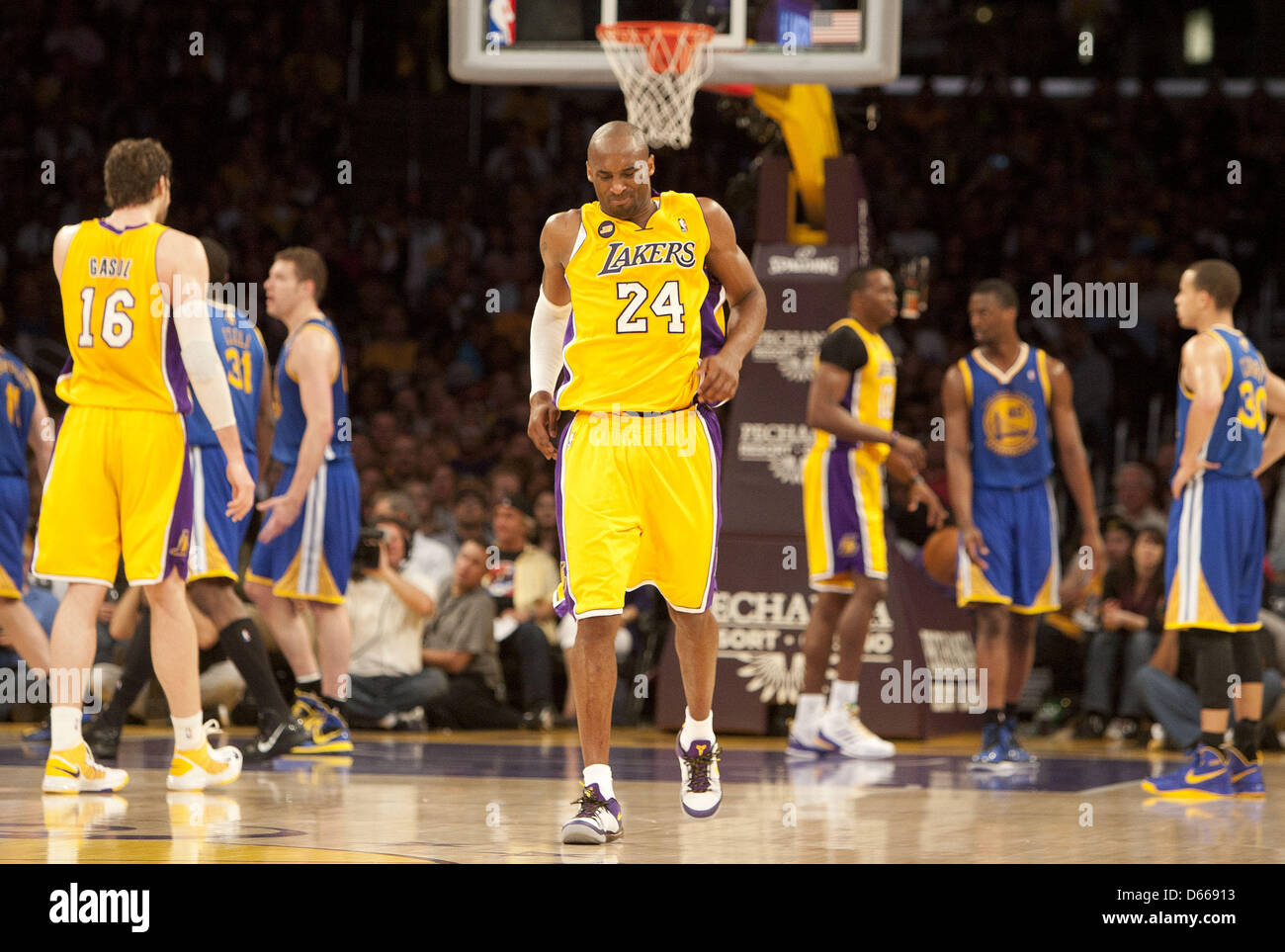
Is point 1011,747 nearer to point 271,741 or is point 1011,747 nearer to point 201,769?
point 271,741

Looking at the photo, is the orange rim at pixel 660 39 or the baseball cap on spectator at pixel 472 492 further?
the baseball cap on spectator at pixel 472 492

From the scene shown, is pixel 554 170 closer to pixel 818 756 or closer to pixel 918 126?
pixel 918 126

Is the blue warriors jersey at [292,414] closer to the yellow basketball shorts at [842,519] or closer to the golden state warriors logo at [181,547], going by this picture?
the golden state warriors logo at [181,547]

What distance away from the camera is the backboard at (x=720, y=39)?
8820 mm

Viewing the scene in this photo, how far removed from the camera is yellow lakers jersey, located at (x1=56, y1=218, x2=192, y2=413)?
6164mm

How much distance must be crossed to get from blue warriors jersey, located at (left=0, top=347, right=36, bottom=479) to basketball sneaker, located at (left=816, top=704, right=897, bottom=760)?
4.24 meters

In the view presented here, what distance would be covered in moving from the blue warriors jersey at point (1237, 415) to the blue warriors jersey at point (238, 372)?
13.6 feet

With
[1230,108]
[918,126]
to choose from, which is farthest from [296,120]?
[1230,108]

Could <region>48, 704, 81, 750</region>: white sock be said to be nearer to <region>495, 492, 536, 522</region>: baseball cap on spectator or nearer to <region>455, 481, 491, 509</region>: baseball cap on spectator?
<region>455, 481, 491, 509</region>: baseball cap on spectator

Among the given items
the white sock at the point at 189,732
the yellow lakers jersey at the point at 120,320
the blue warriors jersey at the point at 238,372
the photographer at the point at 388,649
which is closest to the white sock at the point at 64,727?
the white sock at the point at 189,732

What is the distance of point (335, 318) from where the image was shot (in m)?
15.6

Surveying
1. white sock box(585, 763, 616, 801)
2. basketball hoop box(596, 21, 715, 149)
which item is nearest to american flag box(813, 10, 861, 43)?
basketball hoop box(596, 21, 715, 149)

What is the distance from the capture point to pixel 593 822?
16.2ft

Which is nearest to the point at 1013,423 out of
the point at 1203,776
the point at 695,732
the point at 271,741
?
the point at 1203,776
